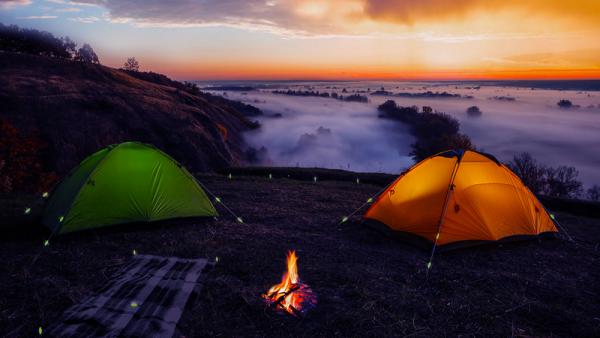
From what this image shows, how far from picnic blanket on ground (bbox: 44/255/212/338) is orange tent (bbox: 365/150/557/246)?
5.47 metres

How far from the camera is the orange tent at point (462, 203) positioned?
9.18 m

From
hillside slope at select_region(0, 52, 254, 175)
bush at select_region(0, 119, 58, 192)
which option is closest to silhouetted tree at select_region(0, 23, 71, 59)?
hillside slope at select_region(0, 52, 254, 175)

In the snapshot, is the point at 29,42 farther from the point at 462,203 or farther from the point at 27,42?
the point at 462,203

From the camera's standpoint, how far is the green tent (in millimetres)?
9328

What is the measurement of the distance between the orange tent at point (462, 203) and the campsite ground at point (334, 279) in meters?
0.49

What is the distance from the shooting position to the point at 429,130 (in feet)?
313

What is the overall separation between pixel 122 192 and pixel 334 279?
6.21m

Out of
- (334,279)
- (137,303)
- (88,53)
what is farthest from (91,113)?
(88,53)

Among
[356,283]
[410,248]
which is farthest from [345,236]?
[356,283]

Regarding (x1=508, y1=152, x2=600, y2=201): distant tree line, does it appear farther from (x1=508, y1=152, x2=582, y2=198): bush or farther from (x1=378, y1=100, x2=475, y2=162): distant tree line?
(x1=378, y1=100, x2=475, y2=162): distant tree line

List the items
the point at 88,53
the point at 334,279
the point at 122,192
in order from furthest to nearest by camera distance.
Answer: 1. the point at 88,53
2. the point at 122,192
3. the point at 334,279

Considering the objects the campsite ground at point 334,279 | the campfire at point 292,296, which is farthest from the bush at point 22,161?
the campfire at point 292,296

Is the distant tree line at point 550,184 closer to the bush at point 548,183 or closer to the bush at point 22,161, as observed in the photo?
the bush at point 548,183

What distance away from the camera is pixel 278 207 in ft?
44.1
